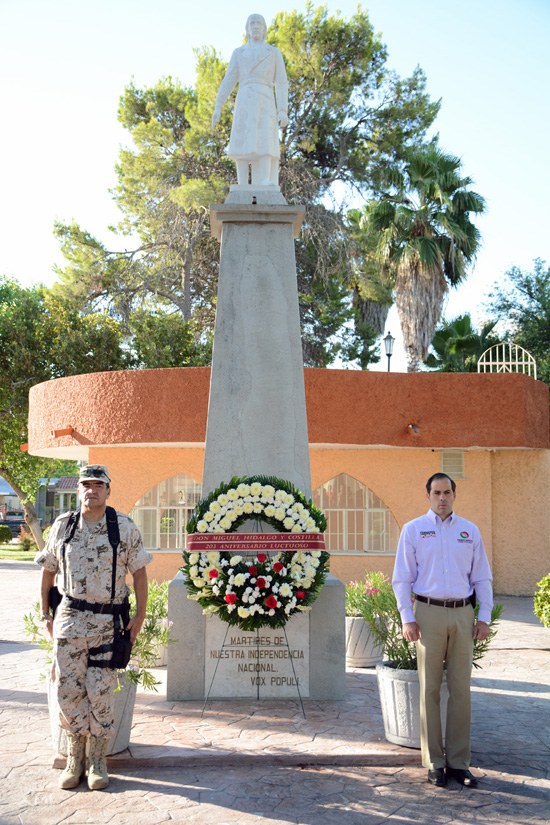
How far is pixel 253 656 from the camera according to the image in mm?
6445

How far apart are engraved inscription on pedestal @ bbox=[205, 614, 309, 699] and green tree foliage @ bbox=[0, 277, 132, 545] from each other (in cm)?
1776

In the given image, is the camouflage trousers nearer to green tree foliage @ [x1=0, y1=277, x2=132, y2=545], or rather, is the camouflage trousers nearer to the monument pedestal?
the monument pedestal

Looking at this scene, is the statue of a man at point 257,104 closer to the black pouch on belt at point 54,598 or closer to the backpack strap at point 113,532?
the backpack strap at point 113,532

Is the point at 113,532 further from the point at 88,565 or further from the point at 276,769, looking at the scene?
the point at 276,769

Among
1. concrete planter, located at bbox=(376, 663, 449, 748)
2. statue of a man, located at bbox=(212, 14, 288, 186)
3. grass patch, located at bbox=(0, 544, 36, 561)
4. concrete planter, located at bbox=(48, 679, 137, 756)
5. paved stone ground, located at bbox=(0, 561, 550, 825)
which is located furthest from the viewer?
grass patch, located at bbox=(0, 544, 36, 561)

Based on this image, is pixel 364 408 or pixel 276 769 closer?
pixel 276 769

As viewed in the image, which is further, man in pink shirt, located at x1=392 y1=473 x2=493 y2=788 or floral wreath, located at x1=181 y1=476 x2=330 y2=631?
floral wreath, located at x1=181 y1=476 x2=330 y2=631

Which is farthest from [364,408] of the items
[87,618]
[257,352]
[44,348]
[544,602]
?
[44,348]

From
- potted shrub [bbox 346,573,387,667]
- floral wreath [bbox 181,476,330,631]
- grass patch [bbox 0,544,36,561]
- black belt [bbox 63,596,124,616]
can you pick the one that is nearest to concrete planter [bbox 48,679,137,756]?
black belt [bbox 63,596,124,616]

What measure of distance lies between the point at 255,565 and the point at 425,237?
599 inches

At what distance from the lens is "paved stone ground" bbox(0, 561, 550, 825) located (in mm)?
4133

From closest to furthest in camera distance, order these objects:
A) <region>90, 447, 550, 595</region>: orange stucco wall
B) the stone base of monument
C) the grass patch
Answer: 1. the stone base of monument
2. <region>90, 447, 550, 595</region>: orange stucco wall
3. the grass patch

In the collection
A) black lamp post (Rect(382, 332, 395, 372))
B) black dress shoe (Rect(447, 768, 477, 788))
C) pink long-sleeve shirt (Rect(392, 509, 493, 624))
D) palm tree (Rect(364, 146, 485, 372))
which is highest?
palm tree (Rect(364, 146, 485, 372))

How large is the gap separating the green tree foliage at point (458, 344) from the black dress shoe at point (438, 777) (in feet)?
56.0
